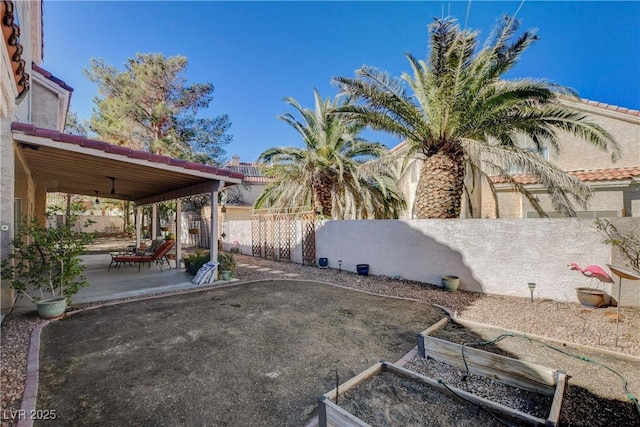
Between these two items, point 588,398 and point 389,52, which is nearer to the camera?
point 588,398

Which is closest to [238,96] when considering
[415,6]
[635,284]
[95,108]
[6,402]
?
[95,108]

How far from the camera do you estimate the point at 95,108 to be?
2059 cm

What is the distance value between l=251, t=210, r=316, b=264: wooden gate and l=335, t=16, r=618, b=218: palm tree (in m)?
5.33

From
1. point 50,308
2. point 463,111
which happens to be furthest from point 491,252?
point 50,308

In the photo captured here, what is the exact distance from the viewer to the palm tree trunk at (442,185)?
8.62 meters

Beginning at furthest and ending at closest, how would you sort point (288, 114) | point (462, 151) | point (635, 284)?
point (288, 114) < point (462, 151) < point (635, 284)

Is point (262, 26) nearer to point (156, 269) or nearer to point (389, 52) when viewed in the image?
point (389, 52)

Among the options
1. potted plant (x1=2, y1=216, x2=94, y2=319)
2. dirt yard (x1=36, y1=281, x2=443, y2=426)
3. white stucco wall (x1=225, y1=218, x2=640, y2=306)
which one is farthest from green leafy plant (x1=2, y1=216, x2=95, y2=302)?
white stucco wall (x1=225, y1=218, x2=640, y2=306)

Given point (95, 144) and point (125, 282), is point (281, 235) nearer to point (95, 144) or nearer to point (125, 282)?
point (125, 282)

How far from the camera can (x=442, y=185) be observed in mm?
8727

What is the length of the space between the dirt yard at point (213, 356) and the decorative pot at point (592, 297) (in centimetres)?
332

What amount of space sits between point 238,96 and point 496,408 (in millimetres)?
21020

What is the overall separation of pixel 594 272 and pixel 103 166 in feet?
42.0

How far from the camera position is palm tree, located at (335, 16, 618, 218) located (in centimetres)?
727
